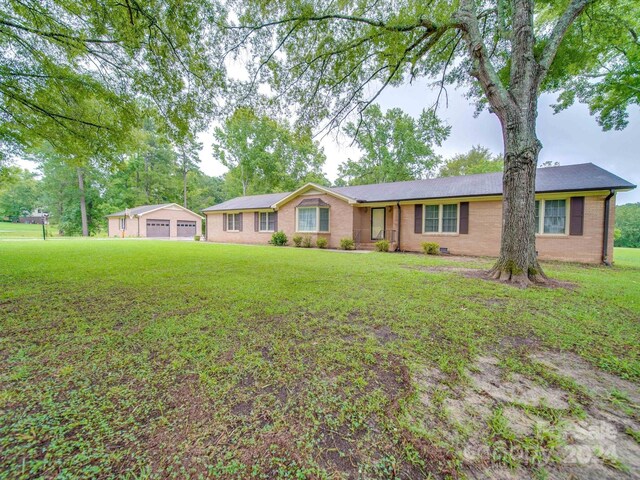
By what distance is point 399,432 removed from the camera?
5.69ft

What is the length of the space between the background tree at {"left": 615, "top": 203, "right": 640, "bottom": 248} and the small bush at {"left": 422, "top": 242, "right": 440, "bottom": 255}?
34390mm

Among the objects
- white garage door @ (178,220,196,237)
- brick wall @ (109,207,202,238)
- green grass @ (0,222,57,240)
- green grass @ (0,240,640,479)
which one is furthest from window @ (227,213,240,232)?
green grass @ (0,222,57,240)

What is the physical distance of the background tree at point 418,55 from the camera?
6016mm

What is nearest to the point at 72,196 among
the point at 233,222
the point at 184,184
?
the point at 184,184

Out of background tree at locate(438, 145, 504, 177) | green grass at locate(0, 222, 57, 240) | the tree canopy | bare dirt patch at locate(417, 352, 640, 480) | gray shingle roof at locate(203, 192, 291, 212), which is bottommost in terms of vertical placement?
bare dirt patch at locate(417, 352, 640, 480)

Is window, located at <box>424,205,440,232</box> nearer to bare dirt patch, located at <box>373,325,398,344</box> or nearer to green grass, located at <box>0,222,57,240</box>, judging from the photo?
bare dirt patch, located at <box>373,325,398,344</box>

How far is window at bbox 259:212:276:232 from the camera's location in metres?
19.1

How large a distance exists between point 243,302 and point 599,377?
454cm

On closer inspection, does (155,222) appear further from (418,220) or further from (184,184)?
(418,220)

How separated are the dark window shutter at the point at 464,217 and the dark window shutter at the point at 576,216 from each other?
357 centimetres

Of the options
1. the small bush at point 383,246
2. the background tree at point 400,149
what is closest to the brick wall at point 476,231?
the small bush at point 383,246

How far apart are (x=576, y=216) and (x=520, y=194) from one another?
6.65m

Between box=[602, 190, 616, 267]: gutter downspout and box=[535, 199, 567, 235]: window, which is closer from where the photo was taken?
box=[602, 190, 616, 267]: gutter downspout

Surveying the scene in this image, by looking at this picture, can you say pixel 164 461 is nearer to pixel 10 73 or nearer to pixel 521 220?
pixel 521 220
